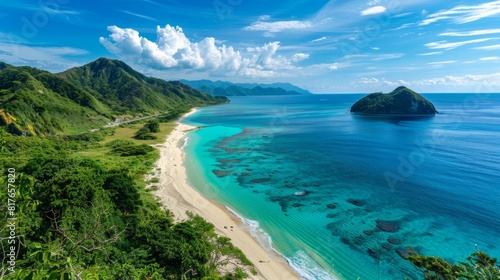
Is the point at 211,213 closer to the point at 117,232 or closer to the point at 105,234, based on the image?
the point at 117,232

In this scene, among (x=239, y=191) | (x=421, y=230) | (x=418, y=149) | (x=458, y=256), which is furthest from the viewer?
(x=418, y=149)

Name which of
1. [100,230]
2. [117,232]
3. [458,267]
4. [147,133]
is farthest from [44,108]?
[458,267]

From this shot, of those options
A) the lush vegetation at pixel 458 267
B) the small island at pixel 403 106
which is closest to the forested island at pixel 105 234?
the lush vegetation at pixel 458 267

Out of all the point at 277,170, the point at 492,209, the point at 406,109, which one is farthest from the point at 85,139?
the point at 406,109

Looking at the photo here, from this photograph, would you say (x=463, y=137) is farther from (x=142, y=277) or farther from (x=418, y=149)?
(x=142, y=277)

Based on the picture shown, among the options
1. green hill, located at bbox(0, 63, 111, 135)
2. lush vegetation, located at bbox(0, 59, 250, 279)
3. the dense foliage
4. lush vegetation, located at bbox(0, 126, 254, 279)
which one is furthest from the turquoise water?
green hill, located at bbox(0, 63, 111, 135)

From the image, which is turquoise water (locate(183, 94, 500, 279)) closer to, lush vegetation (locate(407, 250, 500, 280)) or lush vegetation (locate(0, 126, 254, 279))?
lush vegetation (locate(407, 250, 500, 280))

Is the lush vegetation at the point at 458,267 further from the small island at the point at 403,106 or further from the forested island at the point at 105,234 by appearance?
the small island at the point at 403,106
